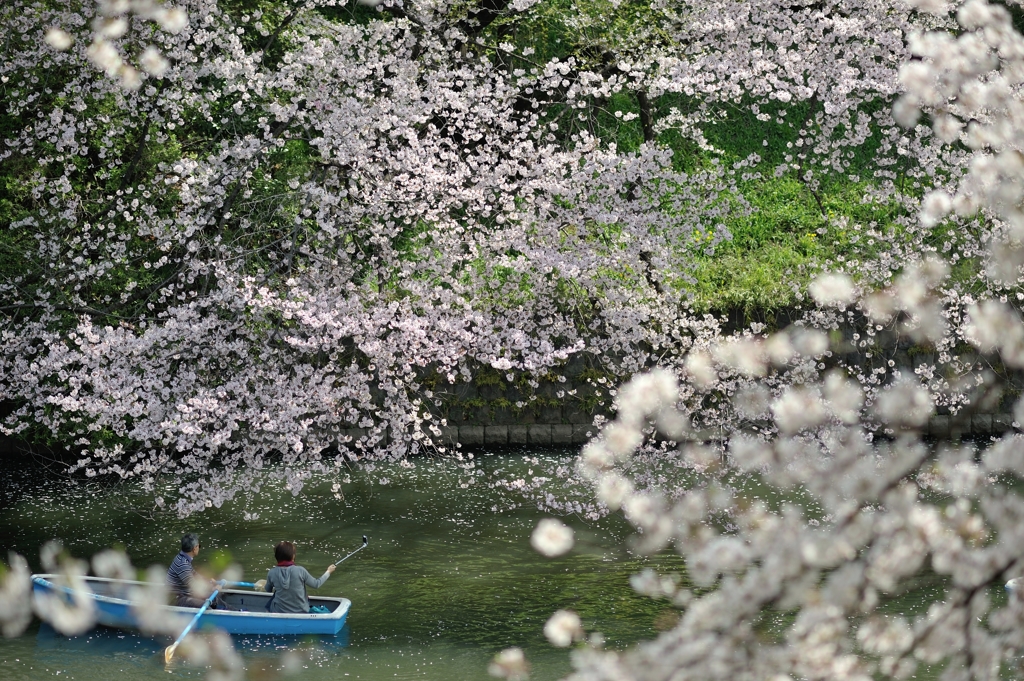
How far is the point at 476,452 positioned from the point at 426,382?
1448 millimetres

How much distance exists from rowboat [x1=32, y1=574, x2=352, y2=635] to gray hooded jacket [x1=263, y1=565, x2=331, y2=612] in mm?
123

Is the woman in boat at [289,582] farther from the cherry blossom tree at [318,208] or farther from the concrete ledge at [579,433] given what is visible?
the concrete ledge at [579,433]

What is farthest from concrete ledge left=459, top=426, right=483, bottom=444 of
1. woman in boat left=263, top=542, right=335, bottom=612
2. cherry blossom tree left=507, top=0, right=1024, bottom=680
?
cherry blossom tree left=507, top=0, right=1024, bottom=680

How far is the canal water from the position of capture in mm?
10227

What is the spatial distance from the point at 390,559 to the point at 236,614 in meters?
2.88

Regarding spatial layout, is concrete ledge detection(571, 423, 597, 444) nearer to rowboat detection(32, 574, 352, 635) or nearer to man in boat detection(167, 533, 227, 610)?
rowboat detection(32, 574, 352, 635)

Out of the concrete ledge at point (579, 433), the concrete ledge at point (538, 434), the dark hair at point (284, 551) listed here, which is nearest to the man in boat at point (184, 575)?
the dark hair at point (284, 551)

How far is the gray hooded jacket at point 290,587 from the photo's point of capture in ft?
35.4

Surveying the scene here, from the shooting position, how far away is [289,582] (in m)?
10.8

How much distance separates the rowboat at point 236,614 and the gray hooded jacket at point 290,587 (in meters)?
0.12

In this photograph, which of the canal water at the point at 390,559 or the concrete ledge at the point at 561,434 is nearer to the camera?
the canal water at the point at 390,559

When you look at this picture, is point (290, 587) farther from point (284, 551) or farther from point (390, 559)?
point (390, 559)

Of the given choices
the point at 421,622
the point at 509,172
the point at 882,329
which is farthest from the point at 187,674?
the point at 882,329

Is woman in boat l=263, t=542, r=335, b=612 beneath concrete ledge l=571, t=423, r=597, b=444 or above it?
beneath
